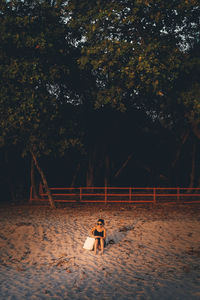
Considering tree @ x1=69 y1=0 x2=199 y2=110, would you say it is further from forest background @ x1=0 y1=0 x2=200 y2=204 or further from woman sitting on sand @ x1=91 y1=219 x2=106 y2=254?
woman sitting on sand @ x1=91 y1=219 x2=106 y2=254

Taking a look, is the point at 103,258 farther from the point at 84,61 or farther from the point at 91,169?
the point at 91,169

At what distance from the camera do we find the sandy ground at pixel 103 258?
25.3ft

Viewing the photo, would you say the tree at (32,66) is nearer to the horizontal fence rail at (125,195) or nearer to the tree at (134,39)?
the tree at (134,39)

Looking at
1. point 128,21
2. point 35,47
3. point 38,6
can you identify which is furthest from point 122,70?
point 38,6

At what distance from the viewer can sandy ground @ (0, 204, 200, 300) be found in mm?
7707

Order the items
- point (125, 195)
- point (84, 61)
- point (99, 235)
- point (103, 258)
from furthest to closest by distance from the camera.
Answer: point (125, 195) < point (84, 61) < point (99, 235) < point (103, 258)

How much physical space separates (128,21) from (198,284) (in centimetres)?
1046

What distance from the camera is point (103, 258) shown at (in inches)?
408

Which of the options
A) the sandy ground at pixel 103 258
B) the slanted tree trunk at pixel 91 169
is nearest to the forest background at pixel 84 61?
the sandy ground at pixel 103 258

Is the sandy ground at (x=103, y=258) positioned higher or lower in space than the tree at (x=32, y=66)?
lower

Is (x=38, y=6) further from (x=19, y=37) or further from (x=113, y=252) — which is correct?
(x=113, y=252)

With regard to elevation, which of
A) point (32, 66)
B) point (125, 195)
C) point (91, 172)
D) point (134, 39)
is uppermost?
point (134, 39)

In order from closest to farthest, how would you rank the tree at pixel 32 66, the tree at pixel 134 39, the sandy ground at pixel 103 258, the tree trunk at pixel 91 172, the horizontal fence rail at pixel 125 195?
the sandy ground at pixel 103 258
the tree at pixel 134 39
the tree at pixel 32 66
the horizontal fence rail at pixel 125 195
the tree trunk at pixel 91 172

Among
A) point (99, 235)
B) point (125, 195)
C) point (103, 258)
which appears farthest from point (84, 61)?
point (125, 195)
